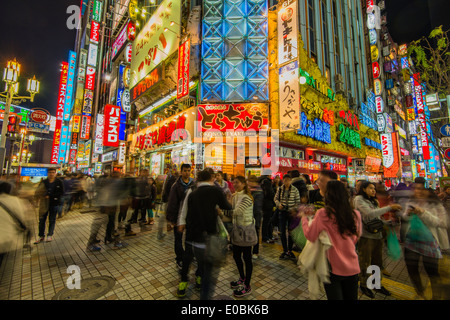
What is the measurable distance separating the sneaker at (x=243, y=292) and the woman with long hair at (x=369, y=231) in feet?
6.79

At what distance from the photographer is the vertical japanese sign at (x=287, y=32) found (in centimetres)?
1152

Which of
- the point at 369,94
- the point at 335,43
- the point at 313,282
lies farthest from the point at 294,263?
the point at 369,94

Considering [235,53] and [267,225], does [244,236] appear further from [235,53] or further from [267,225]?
[235,53]

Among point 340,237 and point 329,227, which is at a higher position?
point 329,227

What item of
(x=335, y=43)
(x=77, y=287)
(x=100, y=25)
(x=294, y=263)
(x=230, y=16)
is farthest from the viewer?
(x=100, y=25)

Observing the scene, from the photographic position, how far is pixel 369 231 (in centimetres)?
359

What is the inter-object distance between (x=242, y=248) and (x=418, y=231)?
2728mm

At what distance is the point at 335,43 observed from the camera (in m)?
20.6

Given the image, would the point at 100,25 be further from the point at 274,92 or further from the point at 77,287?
the point at 77,287

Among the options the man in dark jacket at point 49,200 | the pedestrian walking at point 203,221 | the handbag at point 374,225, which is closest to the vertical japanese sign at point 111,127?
the man in dark jacket at point 49,200

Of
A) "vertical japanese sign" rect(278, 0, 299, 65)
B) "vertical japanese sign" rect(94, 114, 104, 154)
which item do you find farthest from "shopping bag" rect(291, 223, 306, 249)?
"vertical japanese sign" rect(94, 114, 104, 154)

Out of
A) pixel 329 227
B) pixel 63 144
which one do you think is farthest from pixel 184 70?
pixel 63 144

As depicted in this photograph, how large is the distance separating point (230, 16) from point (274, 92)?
613 cm

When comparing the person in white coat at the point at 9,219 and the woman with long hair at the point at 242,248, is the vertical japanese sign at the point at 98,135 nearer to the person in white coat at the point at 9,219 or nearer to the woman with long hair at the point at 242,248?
the person in white coat at the point at 9,219
